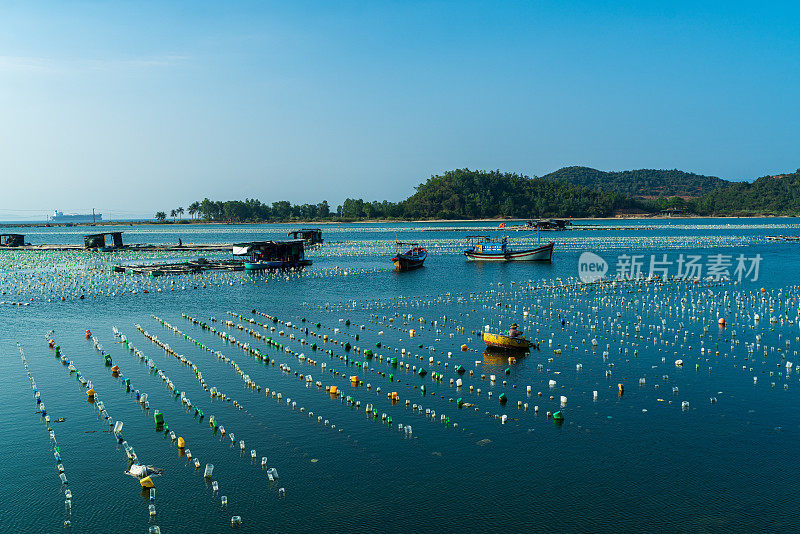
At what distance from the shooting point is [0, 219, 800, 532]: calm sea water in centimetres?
2325

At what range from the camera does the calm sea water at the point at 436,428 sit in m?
23.2

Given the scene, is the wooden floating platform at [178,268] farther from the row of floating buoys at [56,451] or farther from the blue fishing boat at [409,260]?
the row of floating buoys at [56,451]

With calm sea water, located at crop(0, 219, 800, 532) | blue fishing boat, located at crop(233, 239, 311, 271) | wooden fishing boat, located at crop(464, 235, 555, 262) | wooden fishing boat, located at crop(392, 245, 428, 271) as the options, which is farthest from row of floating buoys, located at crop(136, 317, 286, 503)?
wooden fishing boat, located at crop(464, 235, 555, 262)

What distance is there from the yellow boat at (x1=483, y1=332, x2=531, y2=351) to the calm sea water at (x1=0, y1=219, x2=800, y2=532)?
1249 millimetres

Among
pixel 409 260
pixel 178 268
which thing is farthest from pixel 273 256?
pixel 409 260

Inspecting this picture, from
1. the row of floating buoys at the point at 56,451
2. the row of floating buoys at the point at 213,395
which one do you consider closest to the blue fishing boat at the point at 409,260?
the row of floating buoys at the point at 213,395

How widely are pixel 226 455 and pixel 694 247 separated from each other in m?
145

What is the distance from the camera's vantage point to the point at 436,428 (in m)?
30.8

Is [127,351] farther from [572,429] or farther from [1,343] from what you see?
[572,429]

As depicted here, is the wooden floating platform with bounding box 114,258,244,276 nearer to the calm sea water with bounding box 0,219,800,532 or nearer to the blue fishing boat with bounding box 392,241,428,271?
the blue fishing boat with bounding box 392,241,428,271

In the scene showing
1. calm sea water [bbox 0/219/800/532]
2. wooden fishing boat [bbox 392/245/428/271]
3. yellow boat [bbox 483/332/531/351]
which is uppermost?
wooden fishing boat [bbox 392/245/428/271]

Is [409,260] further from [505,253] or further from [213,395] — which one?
[213,395]

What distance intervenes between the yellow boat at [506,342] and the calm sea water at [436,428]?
125 cm

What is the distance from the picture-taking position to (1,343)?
51594 mm
